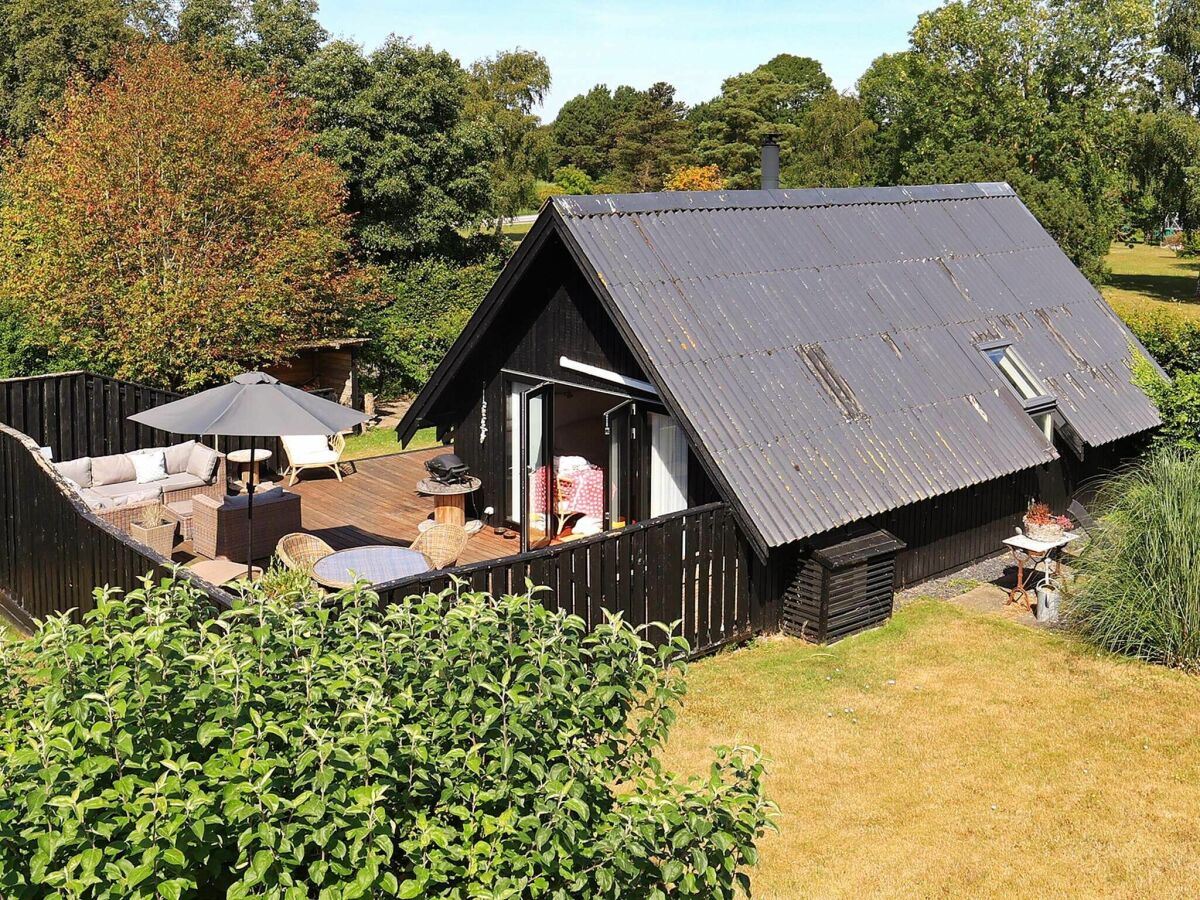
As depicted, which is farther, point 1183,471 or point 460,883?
point 1183,471

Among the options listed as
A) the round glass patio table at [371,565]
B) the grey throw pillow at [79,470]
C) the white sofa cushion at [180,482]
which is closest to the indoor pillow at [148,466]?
the white sofa cushion at [180,482]

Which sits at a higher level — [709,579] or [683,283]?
[683,283]

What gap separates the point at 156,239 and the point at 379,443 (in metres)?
5.11

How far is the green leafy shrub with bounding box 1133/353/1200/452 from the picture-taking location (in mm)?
14859

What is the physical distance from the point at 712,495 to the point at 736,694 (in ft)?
8.04

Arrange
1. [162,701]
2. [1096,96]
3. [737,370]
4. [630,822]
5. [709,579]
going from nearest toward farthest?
[630,822] → [162,701] → [709,579] → [737,370] → [1096,96]

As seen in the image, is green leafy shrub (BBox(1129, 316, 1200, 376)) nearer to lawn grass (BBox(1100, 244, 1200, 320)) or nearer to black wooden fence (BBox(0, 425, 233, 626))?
black wooden fence (BBox(0, 425, 233, 626))

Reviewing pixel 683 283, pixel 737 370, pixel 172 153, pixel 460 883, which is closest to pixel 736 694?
pixel 737 370

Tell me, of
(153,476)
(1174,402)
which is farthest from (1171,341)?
(153,476)

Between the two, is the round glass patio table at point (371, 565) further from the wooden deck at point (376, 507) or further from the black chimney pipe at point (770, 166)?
the black chimney pipe at point (770, 166)

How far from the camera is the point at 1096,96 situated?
43688mm

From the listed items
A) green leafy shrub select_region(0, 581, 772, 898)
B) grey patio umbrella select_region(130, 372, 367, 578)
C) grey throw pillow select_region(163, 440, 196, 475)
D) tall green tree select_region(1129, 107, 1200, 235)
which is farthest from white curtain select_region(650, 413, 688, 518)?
tall green tree select_region(1129, 107, 1200, 235)

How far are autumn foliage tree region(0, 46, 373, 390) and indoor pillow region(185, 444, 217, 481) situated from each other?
3985 mm

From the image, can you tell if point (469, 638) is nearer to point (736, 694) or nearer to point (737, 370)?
point (736, 694)
